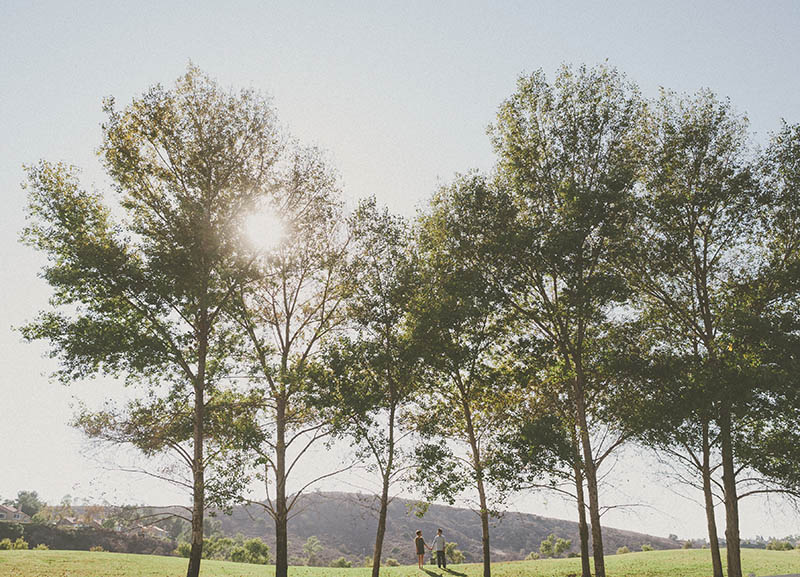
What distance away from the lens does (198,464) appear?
1938cm

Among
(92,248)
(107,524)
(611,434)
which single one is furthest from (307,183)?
(611,434)

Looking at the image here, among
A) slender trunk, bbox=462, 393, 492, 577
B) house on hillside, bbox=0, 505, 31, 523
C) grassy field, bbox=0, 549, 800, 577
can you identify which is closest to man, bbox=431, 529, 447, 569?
grassy field, bbox=0, 549, 800, 577

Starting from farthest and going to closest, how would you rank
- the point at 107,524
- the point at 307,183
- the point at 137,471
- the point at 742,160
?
the point at 307,183 < the point at 742,160 < the point at 137,471 < the point at 107,524

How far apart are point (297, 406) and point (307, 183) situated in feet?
35.6

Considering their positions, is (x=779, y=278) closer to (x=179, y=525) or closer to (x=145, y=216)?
(x=145, y=216)

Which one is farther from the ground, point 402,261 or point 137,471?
point 402,261

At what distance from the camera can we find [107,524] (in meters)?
18.8

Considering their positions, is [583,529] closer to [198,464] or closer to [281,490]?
[281,490]

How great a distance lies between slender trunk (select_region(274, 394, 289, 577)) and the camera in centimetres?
2133

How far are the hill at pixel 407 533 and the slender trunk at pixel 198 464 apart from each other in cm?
12489

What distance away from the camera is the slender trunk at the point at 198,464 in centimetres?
1850

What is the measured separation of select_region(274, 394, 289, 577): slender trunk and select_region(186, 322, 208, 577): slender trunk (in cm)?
314

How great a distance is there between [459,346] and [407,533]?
15587cm

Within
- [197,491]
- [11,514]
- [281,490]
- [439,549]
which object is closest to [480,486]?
[439,549]
